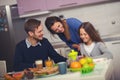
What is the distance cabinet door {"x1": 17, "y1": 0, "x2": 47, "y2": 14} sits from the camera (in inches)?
164

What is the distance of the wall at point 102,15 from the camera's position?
408 centimetres

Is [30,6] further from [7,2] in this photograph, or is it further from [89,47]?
[89,47]

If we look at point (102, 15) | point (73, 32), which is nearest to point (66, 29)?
point (73, 32)

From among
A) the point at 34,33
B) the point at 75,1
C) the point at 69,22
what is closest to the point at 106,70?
the point at 34,33

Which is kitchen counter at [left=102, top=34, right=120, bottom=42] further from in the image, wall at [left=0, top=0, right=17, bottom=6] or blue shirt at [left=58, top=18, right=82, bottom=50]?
wall at [left=0, top=0, right=17, bottom=6]

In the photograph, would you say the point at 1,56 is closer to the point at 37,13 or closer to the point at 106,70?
the point at 37,13

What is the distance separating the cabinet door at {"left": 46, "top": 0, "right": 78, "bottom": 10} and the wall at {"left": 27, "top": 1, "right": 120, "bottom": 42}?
0.87ft

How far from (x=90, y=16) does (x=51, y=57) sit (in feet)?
5.45

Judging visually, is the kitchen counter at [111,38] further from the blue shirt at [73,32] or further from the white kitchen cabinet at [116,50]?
the blue shirt at [73,32]

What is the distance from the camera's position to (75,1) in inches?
157

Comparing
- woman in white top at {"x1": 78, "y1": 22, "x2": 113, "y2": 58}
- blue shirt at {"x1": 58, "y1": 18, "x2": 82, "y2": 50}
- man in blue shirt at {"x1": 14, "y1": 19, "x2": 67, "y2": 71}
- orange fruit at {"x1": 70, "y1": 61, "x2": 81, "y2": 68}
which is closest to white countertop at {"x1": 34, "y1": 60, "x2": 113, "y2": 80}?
orange fruit at {"x1": 70, "y1": 61, "x2": 81, "y2": 68}

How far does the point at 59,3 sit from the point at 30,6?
526 millimetres

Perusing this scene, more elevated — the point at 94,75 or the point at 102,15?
the point at 102,15

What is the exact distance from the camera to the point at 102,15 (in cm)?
414
